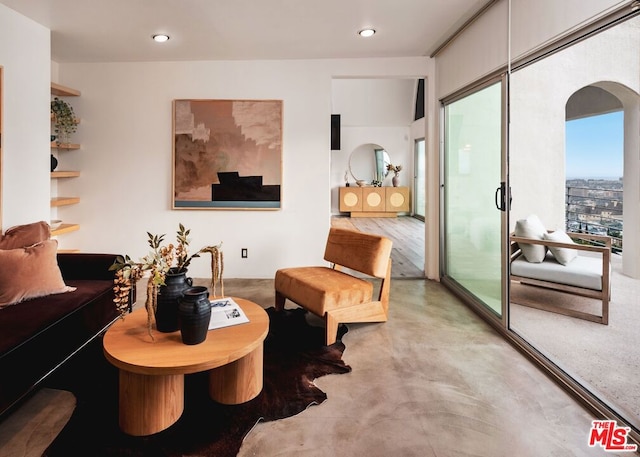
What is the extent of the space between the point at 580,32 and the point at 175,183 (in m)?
3.89

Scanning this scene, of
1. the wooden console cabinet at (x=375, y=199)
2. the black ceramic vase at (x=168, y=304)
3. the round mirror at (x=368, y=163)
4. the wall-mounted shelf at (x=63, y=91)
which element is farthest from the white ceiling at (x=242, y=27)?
the round mirror at (x=368, y=163)

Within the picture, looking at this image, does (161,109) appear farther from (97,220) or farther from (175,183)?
(97,220)

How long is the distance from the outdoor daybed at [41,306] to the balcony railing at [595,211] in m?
5.26

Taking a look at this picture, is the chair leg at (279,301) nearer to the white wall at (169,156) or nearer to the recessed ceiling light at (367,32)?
the white wall at (169,156)

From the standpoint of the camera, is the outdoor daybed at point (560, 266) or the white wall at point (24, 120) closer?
the white wall at point (24, 120)

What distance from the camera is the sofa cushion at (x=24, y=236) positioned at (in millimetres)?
2508

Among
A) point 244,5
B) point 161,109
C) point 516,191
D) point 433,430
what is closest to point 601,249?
point 516,191

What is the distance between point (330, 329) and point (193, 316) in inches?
45.9

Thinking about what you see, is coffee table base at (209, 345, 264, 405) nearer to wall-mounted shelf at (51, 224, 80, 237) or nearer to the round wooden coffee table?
the round wooden coffee table

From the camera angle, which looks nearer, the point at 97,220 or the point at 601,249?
the point at 601,249

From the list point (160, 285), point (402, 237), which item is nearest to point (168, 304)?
point (160, 285)

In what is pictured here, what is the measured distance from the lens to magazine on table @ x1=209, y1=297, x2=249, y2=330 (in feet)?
6.64

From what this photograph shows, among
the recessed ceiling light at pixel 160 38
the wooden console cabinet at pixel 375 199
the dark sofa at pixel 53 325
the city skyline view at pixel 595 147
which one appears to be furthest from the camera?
the wooden console cabinet at pixel 375 199

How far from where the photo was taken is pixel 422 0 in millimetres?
2865
